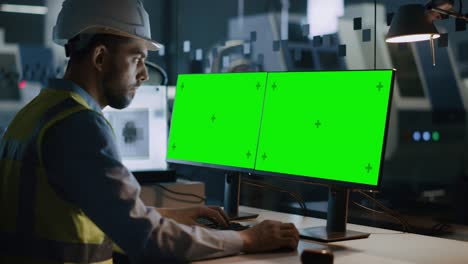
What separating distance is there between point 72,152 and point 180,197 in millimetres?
1246

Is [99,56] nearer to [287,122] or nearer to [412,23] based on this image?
[287,122]

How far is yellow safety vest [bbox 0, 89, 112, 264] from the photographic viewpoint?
1.41 m

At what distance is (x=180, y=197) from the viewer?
257 centimetres

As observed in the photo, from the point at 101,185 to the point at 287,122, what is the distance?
0.90 metres

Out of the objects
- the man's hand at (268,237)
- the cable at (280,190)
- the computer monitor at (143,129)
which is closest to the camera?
the man's hand at (268,237)

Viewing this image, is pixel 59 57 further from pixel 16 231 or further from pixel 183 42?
pixel 16 231

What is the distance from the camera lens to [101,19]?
1.57m

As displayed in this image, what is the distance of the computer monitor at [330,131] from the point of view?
5.98ft

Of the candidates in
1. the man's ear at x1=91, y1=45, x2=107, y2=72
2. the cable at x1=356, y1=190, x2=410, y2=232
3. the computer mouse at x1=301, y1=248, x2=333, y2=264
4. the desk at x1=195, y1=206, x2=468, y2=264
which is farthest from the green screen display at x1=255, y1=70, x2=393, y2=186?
the man's ear at x1=91, y1=45, x2=107, y2=72

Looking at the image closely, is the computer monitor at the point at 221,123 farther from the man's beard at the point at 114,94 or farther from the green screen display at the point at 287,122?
the man's beard at the point at 114,94

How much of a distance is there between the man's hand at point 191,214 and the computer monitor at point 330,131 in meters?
0.26

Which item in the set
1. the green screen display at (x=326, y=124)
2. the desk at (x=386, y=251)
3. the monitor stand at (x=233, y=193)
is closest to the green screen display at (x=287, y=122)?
the green screen display at (x=326, y=124)

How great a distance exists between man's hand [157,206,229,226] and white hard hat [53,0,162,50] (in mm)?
549

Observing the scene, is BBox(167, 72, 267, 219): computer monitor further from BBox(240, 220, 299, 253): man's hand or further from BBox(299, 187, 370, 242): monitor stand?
BBox(240, 220, 299, 253): man's hand
